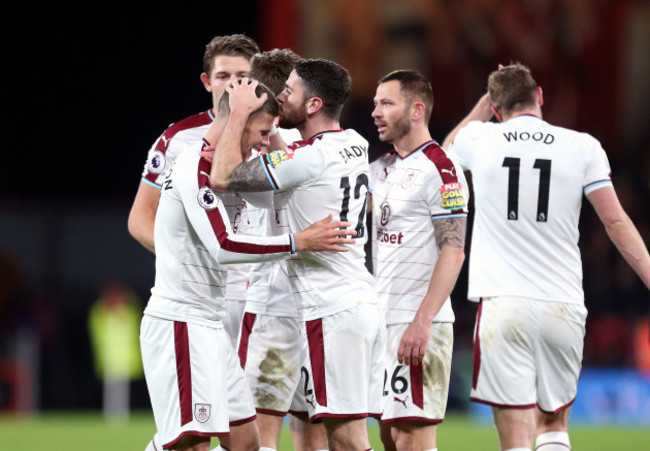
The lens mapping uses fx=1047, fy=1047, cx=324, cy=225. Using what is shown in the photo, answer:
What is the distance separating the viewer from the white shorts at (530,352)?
5680 mm

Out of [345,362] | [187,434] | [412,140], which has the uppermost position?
[412,140]

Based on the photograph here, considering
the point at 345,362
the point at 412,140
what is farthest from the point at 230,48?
the point at 345,362

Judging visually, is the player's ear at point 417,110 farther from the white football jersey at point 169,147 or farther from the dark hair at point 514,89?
the white football jersey at point 169,147

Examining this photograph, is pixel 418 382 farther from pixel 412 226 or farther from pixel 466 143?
pixel 466 143

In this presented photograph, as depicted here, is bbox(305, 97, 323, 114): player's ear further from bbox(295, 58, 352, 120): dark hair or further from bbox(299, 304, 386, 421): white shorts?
bbox(299, 304, 386, 421): white shorts

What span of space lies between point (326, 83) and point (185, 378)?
153cm

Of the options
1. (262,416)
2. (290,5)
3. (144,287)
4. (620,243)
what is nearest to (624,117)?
A: (290,5)

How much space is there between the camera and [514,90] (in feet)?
Result: 19.4

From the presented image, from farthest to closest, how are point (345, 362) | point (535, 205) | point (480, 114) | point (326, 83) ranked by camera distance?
point (480, 114) < point (535, 205) < point (326, 83) < point (345, 362)

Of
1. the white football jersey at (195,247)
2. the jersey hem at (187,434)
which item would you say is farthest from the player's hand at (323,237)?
the jersey hem at (187,434)

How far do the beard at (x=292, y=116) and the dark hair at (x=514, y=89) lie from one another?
1.42 metres

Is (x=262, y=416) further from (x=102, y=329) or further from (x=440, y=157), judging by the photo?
(x=102, y=329)

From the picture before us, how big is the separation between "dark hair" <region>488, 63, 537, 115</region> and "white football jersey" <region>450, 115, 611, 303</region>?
15cm

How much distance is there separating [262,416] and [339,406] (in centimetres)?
80
